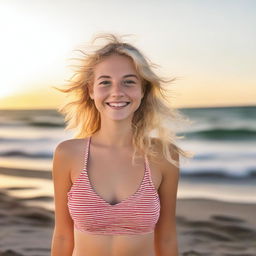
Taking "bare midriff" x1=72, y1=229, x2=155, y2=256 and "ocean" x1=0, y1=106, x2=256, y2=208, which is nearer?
"bare midriff" x1=72, y1=229, x2=155, y2=256

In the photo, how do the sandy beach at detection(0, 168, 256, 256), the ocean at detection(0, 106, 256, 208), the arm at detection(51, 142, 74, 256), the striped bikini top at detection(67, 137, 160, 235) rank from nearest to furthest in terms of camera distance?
the striped bikini top at detection(67, 137, 160, 235), the arm at detection(51, 142, 74, 256), the sandy beach at detection(0, 168, 256, 256), the ocean at detection(0, 106, 256, 208)

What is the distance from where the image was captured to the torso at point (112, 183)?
2.29m

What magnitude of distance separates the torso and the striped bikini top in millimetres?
34

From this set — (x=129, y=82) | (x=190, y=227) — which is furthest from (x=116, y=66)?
(x=190, y=227)

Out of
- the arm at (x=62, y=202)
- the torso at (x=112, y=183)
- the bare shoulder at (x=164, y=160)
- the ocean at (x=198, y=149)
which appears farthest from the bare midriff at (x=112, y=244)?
the ocean at (x=198, y=149)

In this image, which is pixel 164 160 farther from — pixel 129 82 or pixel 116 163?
pixel 129 82

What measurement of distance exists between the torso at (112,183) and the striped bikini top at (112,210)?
3cm

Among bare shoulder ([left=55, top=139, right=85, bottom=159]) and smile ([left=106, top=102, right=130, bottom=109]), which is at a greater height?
smile ([left=106, top=102, right=130, bottom=109])

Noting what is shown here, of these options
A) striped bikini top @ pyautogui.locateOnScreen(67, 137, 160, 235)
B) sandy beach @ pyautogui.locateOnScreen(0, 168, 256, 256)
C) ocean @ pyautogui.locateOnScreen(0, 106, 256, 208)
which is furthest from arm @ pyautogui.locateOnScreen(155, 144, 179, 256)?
ocean @ pyautogui.locateOnScreen(0, 106, 256, 208)

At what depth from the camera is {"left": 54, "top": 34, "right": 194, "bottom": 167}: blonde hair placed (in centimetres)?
240

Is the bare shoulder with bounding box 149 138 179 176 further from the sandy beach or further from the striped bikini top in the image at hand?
the sandy beach

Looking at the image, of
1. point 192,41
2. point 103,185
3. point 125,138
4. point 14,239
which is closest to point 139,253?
point 103,185

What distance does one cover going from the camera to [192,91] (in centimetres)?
980

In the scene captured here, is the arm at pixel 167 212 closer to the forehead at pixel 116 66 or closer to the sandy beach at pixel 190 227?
the forehead at pixel 116 66
